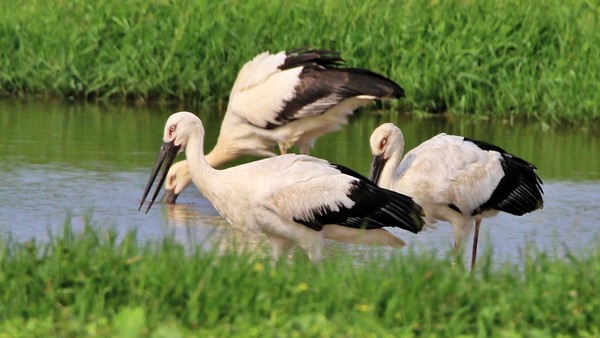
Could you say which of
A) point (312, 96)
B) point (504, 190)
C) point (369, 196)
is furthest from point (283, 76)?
point (369, 196)

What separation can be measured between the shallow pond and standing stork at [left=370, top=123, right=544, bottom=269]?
18cm

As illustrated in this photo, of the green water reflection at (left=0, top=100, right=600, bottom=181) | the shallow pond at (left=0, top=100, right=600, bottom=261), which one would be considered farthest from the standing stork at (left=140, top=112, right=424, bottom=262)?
the green water reflection at (left=0, top=100, right=600, bottom=181)

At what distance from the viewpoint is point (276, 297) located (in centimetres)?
583

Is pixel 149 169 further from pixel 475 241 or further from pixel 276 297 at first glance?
pixel 276 297

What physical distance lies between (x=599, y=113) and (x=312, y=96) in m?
3.01

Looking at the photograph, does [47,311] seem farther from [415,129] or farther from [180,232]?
[415,129]

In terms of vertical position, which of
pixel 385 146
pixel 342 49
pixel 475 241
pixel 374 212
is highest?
pixel 342 49

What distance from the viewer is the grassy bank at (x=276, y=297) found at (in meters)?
5.47

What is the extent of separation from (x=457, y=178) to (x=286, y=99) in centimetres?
264

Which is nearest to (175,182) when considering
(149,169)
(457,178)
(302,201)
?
(149,169)

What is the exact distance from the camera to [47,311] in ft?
18.3

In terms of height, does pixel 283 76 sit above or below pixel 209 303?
above

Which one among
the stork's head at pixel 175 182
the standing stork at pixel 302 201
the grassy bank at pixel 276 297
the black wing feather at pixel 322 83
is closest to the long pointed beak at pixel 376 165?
the standing stork at pixel 302 201

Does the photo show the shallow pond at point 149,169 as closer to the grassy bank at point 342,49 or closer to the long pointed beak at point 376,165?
the grassy bank at point 342,49
